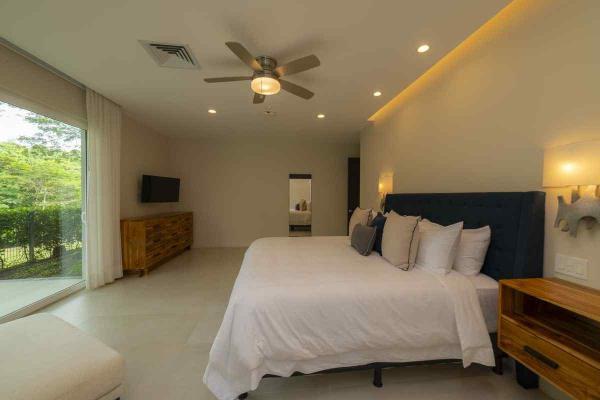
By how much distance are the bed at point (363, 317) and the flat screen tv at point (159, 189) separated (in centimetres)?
358

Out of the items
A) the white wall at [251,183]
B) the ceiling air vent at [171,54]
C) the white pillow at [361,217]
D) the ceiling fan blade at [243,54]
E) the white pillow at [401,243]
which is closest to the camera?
the ceiling fan blade at [243,54]

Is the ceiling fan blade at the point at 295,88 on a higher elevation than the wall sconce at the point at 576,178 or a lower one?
higher

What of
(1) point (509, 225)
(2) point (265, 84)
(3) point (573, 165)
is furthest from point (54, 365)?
(3) point (573, 165)

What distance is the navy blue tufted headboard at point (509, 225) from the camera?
1.59 m

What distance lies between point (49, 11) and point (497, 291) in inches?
156

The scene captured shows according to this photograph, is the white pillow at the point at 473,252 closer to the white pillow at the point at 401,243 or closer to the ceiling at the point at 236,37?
the white pillow at the point at 401,243

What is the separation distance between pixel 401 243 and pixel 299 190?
169 inches

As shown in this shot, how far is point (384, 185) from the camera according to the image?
386cm

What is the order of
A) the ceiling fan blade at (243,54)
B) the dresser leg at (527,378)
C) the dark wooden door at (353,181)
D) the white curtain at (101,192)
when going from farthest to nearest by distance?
the dark wooden door at (353,181) → the white curtain at (101,192) → the ceiling fan blade at (243,54) → the dresser leg at (527,378)

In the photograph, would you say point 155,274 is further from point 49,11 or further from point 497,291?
point 497,291

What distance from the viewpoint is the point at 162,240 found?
4.20m

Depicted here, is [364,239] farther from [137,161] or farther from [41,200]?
[137,161]

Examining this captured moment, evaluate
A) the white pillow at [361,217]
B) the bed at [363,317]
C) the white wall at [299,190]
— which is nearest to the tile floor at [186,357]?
the bed at [363,317]

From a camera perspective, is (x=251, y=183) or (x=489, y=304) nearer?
(x=489, y=304)
